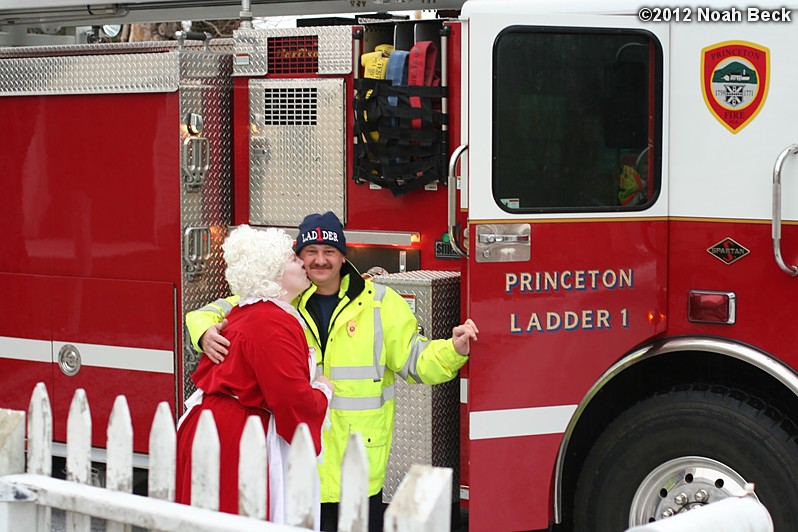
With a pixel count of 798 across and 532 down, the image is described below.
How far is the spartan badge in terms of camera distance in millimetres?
4676

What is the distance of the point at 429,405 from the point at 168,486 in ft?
7.50

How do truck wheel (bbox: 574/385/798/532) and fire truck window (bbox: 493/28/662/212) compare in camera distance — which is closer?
truck wheel (bbox: 574/385/798/532)

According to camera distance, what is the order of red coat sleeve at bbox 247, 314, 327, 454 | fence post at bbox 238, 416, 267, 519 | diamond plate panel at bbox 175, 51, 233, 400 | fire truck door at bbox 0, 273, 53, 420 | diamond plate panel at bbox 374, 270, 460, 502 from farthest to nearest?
fire truck door at bbox 0, 273, 53, 420 < diamond plate panel at bbox 175, 51, 233, 400 < diamond plate panel at bbox 374, 270, 460, 502 < red coat sleeve at bbox 247, 314, 327, 454 < fence post at bbox 238, 416, 267, 519

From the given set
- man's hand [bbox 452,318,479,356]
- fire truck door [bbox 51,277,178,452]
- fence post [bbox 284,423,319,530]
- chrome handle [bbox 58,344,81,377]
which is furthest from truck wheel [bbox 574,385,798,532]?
chrome handle [bbox 58,344,81,377]

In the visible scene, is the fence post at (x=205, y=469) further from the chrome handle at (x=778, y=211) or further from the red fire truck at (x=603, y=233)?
the chrome handle at (x=778, y=211)

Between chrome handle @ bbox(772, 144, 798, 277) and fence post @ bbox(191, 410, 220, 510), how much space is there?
7.93 feet

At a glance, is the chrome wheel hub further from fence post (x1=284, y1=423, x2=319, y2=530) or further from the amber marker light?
fence post (x1=284, y1=423, x2=319, y2=530)

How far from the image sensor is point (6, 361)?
20.9 ft

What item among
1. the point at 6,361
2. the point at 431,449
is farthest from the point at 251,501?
the point at 6,361

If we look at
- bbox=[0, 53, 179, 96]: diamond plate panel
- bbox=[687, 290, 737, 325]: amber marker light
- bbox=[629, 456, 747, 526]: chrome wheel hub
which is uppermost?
bbox=[0, 53, 179, 96]: diamond plate panel

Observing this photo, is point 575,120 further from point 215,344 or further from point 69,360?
point 69,360

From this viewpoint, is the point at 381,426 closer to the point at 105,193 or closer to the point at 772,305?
the point at 772,305

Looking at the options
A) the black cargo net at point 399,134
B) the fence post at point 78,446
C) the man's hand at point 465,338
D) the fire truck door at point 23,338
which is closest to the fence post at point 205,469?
the fence post at point 78,446

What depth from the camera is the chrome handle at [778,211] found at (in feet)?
14.9
